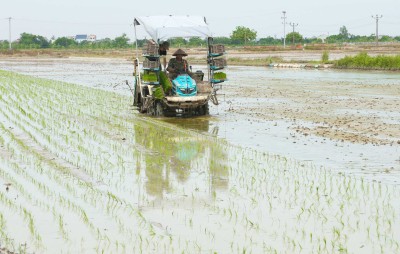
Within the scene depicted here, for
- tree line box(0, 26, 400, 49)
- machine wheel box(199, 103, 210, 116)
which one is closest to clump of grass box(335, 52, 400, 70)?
machine wheel box(199, 103, 210, 116)

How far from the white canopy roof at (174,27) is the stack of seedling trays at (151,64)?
0.79 feet

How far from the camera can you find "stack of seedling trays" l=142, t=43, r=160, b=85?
14.5 meters

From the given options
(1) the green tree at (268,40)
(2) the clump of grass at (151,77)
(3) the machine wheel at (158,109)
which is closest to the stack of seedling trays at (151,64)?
(2) the clump of grass at (151,77)

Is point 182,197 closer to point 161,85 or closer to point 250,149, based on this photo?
point 250,149

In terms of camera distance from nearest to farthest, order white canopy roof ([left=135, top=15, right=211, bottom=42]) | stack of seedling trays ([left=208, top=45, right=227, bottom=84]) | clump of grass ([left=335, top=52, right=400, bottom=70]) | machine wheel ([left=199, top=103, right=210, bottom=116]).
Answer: white canopy roof ([left=135, top=15, right=211, bottom=42]) < stack of seedling trays ([left=208, top=45, right=227, bottom=84]) < machine wheel ([left=199, top=103, right=210, bottom=116]) < clump of grass ([left=335, top=52, right=400, bottom=70])

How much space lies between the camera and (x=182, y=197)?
770 centimetres

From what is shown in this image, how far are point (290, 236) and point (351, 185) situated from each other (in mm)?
2184

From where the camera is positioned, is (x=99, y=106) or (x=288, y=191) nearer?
(x=288, y=191)

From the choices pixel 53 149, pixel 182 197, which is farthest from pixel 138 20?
pixel 182 197

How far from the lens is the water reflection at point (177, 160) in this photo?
8.42 metres

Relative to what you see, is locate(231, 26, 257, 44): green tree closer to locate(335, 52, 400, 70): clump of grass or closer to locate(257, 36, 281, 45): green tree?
locate(257, 36, 281, 45): green tree

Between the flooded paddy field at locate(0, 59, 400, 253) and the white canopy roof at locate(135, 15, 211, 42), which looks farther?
the white canopy roof at locate(135, 15, 211, 42)

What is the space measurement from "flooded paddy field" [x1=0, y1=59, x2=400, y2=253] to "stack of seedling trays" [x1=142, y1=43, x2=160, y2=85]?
86cm

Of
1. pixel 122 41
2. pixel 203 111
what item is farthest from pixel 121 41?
pixel 203 111
